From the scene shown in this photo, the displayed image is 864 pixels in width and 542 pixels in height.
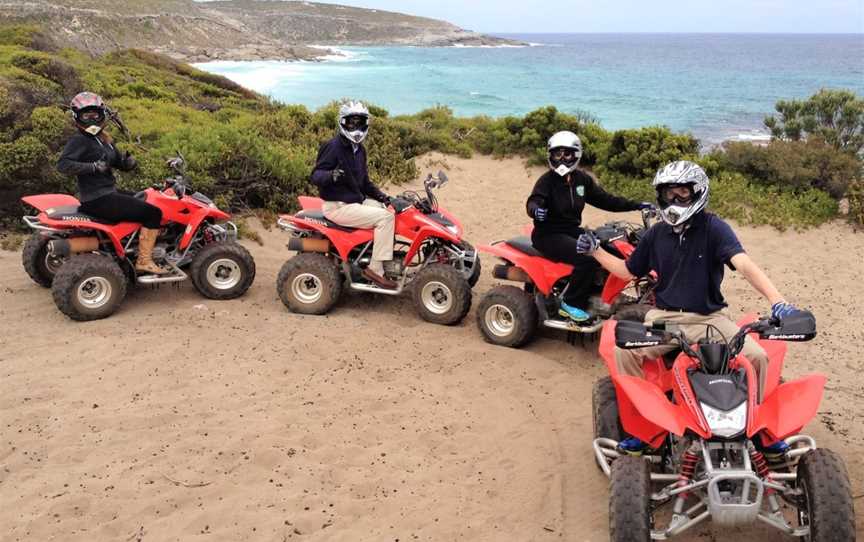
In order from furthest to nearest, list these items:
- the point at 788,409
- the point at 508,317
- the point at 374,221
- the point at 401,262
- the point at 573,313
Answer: the point at 401,262, the point at 374,221, the point at 508,317, the point at 573,313, the point at 788,409

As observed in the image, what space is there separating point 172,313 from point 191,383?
1.74 meters

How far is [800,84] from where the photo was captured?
61844 mm

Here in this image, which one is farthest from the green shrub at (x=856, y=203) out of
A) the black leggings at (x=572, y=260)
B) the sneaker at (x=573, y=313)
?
the sneaker at (x=573, y=313)

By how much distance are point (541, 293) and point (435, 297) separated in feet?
3.89

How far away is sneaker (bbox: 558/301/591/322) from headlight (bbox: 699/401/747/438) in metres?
2.97

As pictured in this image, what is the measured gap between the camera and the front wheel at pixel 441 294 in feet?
23.6

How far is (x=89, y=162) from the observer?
23.3ft

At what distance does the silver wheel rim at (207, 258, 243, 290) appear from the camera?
25.6 ft

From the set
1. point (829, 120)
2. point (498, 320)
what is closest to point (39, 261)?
point (498, 320)

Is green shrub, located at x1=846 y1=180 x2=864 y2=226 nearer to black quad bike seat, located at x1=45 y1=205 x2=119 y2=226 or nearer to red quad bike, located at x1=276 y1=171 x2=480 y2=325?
red quad bike, located at x1=276 y1=171 x2=480 y2=325

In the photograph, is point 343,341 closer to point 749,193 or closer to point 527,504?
point 527,504

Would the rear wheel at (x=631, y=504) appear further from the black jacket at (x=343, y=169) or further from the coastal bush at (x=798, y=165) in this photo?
the coastal bush at (x=798, y=165)

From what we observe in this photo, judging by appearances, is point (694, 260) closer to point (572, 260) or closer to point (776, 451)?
point (776, 451)

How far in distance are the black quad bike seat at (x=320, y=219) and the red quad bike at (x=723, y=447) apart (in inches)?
161
